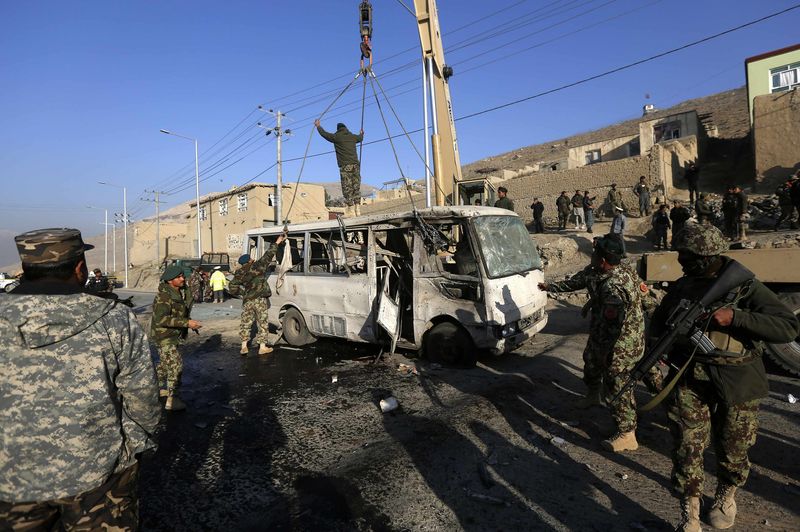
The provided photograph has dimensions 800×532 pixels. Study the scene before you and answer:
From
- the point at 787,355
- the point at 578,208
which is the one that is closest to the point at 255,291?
the point at 787,355

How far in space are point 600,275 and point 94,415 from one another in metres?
3.69

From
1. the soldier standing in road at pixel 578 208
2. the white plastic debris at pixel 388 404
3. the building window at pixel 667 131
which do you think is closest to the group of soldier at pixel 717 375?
the white plastic debris at pixel 388 404

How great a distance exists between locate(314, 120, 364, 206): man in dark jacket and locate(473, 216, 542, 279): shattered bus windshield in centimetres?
368

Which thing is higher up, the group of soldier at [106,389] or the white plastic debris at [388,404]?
the group of soldier at [106,389]

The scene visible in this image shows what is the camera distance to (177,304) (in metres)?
4.98

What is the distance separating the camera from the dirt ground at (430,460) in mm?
2764

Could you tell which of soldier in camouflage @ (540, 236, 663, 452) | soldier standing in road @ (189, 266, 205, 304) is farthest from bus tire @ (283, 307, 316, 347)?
soldier standing in road @ (189, 266, 205, 304)

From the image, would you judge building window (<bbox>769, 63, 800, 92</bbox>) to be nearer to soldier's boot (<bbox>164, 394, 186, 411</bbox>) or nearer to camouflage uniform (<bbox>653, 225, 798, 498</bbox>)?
camouflage uniform (<bbox>653, 225, 798, 498</bbox>)

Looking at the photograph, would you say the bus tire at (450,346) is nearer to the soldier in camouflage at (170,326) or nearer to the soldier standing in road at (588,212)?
the soldier in camouflage at (170,326)

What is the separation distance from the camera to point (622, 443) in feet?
11.4

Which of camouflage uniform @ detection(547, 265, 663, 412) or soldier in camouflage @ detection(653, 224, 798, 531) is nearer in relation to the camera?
soldier in camouflage @ detection(653, 224, 798, 531)

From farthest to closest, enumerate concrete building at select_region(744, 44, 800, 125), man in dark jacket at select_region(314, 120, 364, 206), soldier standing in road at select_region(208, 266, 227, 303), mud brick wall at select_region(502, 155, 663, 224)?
1. concrete building at select_region(744, 44, 800, 125)
2. mud brick wall at select_region(502, 155, 663, 224)
3. soldier standing in road at select_region(208, 266, 227, 303)
4. man in dark jacket at select_region(314, 120, 364, 206)

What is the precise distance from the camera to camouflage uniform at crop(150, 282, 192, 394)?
4852 mm

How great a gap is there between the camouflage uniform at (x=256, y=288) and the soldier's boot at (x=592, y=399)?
16.9 feet
